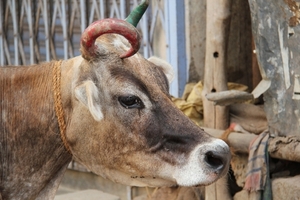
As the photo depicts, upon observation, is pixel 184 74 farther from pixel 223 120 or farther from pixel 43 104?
pixel 43 104

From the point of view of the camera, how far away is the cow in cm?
425

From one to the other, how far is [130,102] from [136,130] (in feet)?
0.47

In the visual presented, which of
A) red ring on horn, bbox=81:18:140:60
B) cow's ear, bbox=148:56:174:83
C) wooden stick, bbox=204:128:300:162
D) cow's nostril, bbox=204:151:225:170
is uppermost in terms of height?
red ring on horn, bbox=81:18:140:60

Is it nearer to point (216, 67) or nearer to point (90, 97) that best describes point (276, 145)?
point (216, 67)

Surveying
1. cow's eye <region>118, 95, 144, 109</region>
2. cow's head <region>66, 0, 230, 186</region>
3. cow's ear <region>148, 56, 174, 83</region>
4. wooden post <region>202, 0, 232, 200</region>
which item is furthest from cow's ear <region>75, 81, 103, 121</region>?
wooden post <region>202, 0, 232, 200</region>

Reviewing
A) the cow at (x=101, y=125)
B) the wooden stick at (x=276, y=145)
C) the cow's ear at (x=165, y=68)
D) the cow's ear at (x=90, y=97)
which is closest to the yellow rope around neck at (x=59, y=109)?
the cow at (x=101, y=125)

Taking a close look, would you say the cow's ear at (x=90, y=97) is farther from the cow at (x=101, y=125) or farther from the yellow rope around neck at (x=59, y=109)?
the yellow rope around neck at (x=59, y=109)

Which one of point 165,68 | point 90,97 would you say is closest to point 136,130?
point 90,97

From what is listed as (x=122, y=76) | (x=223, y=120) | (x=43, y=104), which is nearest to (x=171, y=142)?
(x=122, y=76)

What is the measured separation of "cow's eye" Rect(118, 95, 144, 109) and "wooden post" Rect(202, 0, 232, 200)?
8.50 feet

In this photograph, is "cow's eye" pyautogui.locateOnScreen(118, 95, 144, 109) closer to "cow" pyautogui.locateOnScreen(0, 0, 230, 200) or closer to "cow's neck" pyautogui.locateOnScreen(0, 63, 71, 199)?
"cow" pyautogui.locateOnScreen(0, 0, 230, 200)

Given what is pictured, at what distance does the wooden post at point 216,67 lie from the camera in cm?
678

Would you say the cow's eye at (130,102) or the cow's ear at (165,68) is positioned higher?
the cow's ear at (165,68)

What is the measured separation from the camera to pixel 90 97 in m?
4.21
